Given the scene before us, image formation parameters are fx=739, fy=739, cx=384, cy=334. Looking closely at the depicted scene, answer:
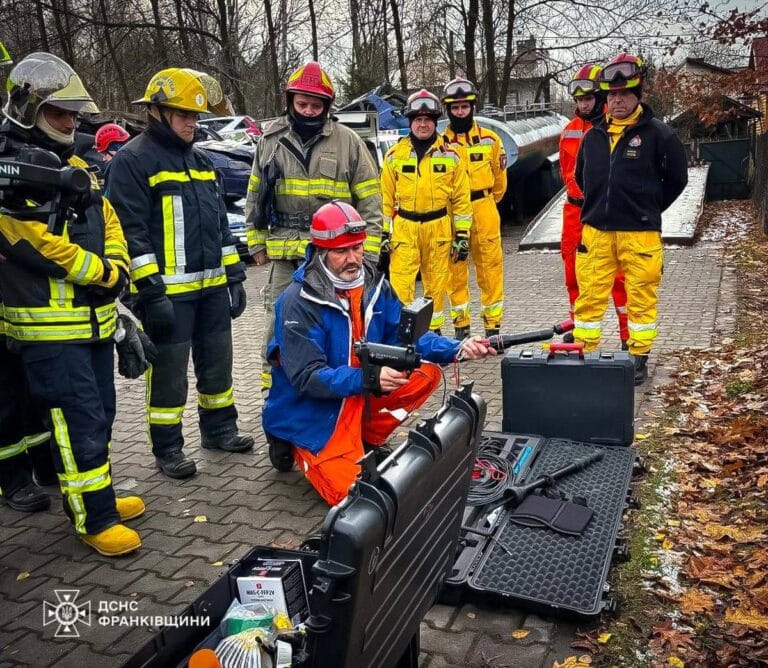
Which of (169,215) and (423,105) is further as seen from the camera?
(423,105)

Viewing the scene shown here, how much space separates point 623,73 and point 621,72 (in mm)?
16

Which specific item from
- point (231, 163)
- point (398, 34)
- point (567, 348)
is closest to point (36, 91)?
point (567, 348)

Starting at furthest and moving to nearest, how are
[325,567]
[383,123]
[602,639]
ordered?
[383,123], [602,639], [325,567]

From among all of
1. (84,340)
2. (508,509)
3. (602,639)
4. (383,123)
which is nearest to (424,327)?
(508,509)

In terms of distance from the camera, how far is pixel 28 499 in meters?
4.21

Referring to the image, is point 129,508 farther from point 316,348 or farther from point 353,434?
point 316,348

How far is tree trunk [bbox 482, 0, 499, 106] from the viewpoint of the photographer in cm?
2136

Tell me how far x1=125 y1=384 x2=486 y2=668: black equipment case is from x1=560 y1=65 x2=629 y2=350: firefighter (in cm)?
401

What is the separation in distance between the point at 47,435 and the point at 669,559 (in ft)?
11.3

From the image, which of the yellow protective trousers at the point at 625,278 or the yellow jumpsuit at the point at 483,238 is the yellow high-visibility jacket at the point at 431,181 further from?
the yellow protective trousers at the point at 625,278

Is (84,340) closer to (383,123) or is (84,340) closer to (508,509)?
(508,509)

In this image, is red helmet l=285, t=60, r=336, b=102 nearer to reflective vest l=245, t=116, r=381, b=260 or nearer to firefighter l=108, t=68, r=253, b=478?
reflective vest l=245, t=116, r=381, b=260

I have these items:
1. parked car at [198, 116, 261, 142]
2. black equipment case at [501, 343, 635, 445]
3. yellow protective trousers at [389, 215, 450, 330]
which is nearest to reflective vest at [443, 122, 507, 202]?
yellow protective trousers at [389, 215, 450, 330]

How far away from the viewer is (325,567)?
1717 mm
